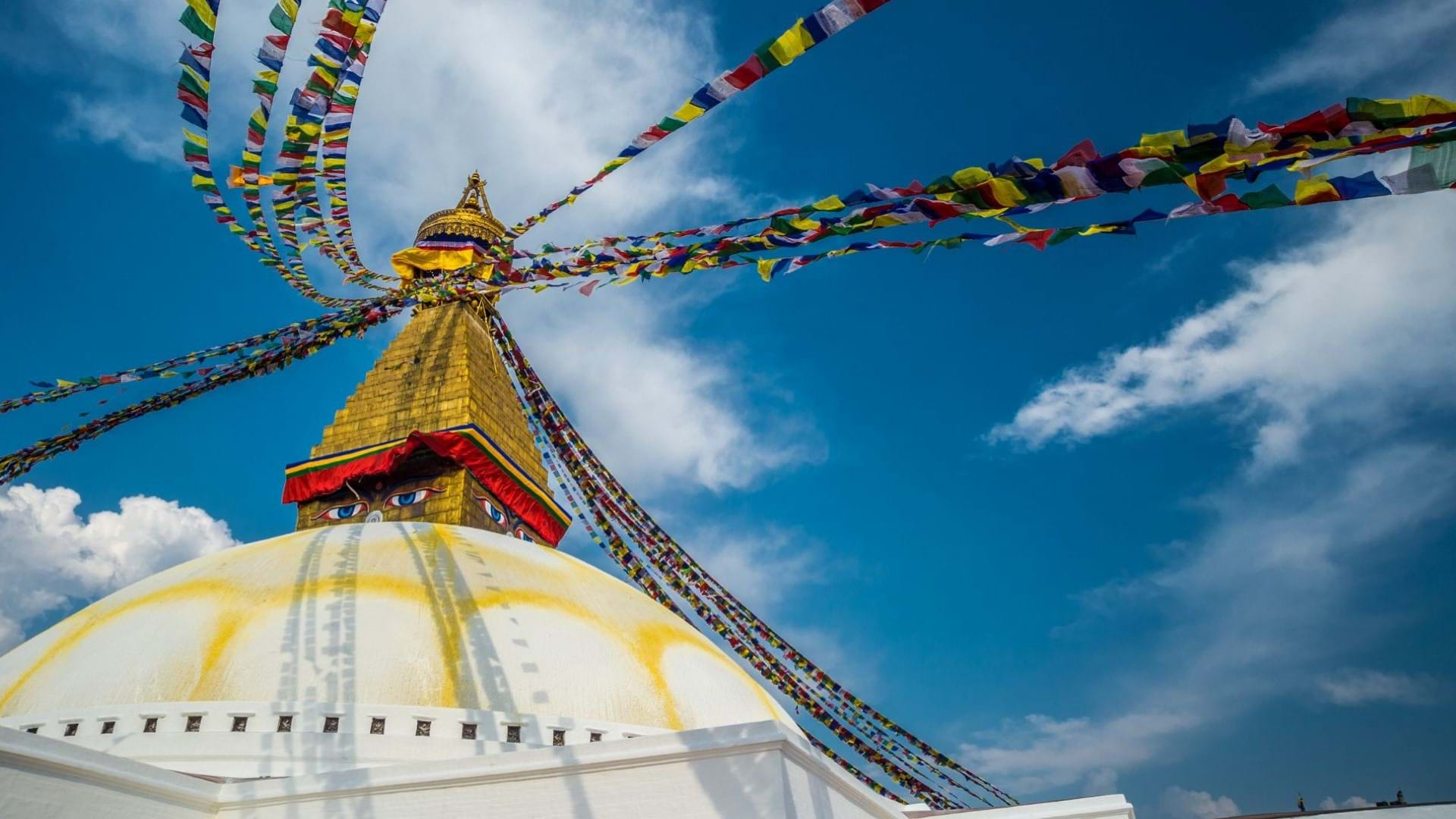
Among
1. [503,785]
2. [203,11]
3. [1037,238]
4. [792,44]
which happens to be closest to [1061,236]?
[1037,238]

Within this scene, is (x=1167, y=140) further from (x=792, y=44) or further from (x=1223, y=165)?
(x=792, y=44)

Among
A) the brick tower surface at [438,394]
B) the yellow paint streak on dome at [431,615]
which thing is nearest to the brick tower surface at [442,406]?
the brick tower surface at [438,394]

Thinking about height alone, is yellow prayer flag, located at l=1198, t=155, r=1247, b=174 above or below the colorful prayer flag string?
below

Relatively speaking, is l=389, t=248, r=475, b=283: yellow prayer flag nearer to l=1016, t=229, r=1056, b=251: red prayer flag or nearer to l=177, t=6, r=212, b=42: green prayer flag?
l=177, t=6, r=212, b=42: green prayer flag

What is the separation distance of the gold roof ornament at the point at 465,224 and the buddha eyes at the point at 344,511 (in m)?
5.18

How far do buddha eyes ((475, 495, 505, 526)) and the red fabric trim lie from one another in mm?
137

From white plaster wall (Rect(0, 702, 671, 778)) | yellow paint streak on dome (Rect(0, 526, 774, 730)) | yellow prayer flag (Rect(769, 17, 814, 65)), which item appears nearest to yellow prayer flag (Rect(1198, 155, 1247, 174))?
yellow prayer flag (Rect(769, 17, 814, 65))

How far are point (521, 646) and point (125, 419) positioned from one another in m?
7.56

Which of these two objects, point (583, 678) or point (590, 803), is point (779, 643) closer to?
point (583, 678)

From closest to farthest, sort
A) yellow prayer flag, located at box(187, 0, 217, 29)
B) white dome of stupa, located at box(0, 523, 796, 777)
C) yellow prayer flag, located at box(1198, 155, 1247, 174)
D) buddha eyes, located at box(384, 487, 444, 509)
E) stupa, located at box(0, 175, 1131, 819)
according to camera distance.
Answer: yellow prayer flag, located at box(1198, 155, 1247, 174) < stupa, located at box(0, 175, 1131, 819) < yellow prayer flag, located at box(187, 0, 217, 29) < white dome of stupa, located at box(0, 523, 796, 777) < buddha eyes, located at box(384, 487, 444, 509)

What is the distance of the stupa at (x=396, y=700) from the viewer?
5543mm

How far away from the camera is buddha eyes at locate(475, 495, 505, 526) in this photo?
39.6ft

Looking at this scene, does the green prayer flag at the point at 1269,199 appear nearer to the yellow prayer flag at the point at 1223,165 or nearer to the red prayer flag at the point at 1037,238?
the yellow prayer flag at the point at 1223,165

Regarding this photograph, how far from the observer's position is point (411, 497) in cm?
1198
